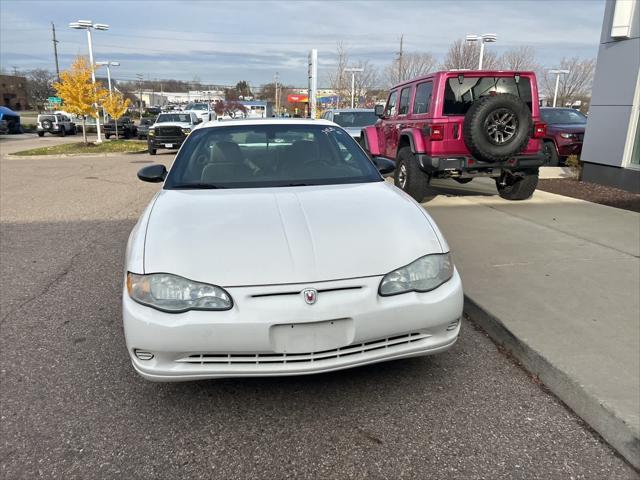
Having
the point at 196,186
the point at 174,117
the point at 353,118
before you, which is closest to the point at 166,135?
the point at 174,117

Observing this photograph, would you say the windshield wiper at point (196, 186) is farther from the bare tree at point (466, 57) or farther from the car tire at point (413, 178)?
the bare tree at point (466, 57)

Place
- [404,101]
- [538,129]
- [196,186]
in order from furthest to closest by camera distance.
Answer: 1. [404,101]
2. [538,129]
3. [196,186]

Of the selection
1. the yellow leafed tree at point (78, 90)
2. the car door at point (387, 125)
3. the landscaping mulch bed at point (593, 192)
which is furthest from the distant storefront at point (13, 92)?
the landscaping mulch bed at point (593, 192)

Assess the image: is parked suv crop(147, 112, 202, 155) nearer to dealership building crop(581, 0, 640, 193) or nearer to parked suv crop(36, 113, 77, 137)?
dealership building crop(581, 0, 640, 193)

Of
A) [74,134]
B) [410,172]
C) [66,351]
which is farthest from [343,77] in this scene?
[66,351]

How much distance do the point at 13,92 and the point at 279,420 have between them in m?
91.2

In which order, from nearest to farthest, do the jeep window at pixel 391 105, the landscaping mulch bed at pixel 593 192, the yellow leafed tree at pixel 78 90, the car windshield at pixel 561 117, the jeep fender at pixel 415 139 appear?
the jeep fender at pixel 415 139 < the landscaping mulch bed at pixel 593 192 < the jeep window at pixel 391 105 < the car windshield at pixel 561 117 < the yellow leafed tree at pixel 78 90

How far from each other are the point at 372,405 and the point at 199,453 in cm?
98

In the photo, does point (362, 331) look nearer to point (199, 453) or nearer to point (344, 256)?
point (344, 256)

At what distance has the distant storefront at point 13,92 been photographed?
74.4 meters

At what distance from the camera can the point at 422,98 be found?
27.0 ft

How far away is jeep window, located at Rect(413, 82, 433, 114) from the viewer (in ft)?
26.1

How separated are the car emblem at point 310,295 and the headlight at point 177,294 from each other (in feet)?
1.20

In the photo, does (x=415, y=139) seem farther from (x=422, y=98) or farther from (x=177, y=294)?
(x=177, y=294)
